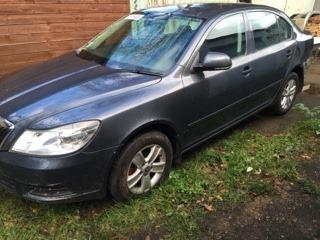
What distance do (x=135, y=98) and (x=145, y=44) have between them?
0.91 meters

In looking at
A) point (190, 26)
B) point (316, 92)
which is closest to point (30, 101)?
point (190, 26)

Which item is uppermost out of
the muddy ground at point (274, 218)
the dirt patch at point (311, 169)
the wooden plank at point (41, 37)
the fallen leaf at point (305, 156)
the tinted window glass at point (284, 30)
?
the tinted window glass at point (284, 30)

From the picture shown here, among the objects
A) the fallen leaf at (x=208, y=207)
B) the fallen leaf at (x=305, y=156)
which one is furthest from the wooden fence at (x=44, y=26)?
the fallen leaf at (x=305, y=156)

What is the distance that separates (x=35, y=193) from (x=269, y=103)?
11.0ft

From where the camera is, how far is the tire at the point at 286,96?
5348 millimetres

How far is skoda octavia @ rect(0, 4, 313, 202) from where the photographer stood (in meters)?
2.85

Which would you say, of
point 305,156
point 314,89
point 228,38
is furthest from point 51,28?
point 314,89

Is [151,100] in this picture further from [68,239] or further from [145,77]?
[68,239]

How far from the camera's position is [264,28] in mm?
4805

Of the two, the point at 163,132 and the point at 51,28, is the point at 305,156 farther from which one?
the point at 51,28

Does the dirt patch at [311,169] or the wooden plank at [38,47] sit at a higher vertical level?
the wooden plank at [38,47]

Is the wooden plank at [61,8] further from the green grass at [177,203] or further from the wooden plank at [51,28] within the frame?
the green grass at [177,203]

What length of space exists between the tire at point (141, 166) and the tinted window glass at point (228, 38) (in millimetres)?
961

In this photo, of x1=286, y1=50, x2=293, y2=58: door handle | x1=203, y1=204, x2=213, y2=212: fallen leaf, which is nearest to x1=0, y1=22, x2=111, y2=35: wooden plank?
x1=286, y1=50, x2=293, y2=58: door handle
